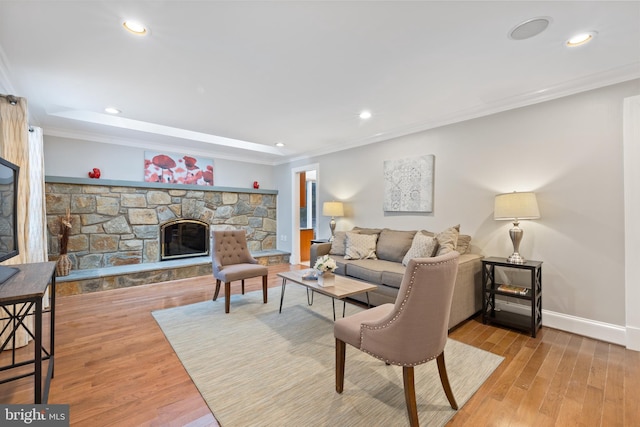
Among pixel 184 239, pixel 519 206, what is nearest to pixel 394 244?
pixel 519 206

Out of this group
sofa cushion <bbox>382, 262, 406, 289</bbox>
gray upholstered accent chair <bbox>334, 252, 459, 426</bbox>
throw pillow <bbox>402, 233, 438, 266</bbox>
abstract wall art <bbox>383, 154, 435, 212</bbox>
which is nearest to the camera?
gray upholstered accent chair <bbox>334, 252, 459, 426</bbox>

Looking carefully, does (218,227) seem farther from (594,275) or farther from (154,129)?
(594,275)

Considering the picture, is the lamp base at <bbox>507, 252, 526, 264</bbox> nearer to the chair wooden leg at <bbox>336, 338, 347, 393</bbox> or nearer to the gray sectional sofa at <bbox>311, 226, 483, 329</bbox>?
the gray sectional sofa at <bbox>311, 226, 483, 329</bbox>

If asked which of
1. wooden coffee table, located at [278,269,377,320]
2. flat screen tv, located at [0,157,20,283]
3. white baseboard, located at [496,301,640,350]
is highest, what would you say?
flat screen tv, located at [0,157,20,283]

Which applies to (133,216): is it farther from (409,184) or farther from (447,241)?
(447,241)

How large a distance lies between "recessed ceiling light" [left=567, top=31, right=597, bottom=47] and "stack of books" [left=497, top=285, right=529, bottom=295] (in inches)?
84.5

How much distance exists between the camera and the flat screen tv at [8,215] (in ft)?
Result: 5.66

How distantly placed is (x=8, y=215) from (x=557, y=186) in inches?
180

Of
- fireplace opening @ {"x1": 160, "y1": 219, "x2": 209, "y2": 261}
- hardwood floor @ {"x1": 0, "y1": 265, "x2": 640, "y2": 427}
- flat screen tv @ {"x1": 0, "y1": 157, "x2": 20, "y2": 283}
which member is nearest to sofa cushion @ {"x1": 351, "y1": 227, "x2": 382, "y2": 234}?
hardwood floor @ {"x1": 0, "y1": 265, "x2": 640, "y2": 427}

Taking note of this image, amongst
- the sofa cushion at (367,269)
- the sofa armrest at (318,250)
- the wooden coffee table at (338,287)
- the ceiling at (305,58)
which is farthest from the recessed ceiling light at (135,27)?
the sofa armrest at (318,250)

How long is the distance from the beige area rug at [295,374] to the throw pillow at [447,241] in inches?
37.9

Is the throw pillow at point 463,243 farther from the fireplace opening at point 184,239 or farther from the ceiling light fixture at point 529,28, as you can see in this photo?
the fireplace opening at point 184,239

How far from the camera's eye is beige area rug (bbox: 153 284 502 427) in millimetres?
1674

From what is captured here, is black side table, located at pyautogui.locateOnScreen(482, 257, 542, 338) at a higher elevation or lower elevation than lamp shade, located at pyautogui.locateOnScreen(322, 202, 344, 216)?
lower
